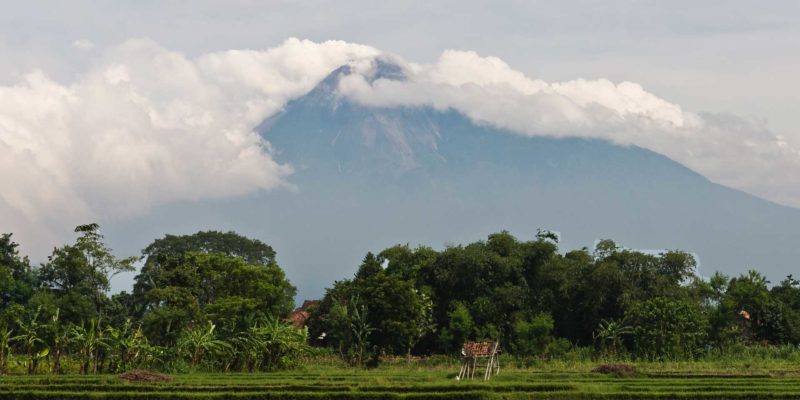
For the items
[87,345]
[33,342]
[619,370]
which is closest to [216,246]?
[33,342]

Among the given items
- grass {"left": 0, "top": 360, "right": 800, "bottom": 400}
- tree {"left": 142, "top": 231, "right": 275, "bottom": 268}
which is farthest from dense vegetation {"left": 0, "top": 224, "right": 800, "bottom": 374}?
tree {"left": 142, "top": 231, "right": 275, "bottom": 268}

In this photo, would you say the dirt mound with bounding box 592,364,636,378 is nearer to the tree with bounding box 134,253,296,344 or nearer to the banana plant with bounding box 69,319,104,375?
the tree with bounding box 134,253,296,344

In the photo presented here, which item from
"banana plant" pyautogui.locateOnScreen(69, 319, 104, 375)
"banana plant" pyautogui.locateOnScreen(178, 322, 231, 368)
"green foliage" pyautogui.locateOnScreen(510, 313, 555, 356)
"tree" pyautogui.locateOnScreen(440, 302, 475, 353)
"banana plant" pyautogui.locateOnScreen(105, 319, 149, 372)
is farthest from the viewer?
"tree" pyautogui.locateOnScreen(440, 302, 475, 353)

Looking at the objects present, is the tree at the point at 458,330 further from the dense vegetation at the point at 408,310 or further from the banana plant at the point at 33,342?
the banana plant at the point at 33,342

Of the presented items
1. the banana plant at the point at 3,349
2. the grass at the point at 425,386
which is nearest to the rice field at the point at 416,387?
the grass at the point at 425,386

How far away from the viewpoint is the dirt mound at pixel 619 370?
4262 centimetres

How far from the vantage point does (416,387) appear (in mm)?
35562

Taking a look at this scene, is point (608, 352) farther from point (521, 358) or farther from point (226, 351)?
point (226, 351)

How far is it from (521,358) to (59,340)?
81.2ft

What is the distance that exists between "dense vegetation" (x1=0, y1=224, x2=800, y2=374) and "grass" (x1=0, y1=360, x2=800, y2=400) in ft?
18.2

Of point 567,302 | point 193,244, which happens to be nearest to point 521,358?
point 567,302

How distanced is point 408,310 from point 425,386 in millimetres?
21071

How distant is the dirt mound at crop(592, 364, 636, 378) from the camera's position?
140 ft

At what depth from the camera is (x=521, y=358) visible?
54.6 m
